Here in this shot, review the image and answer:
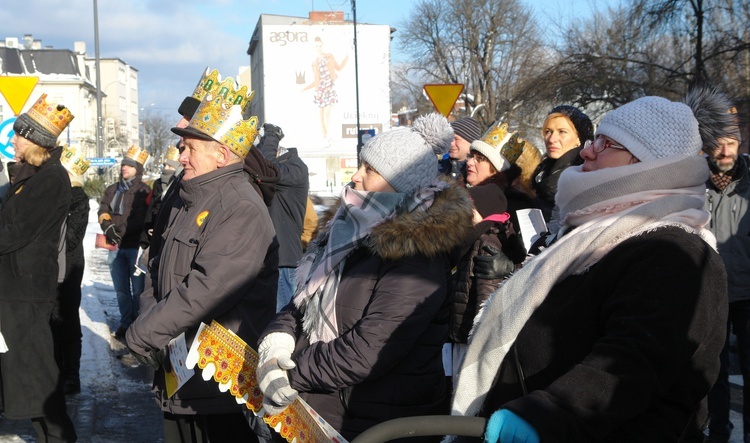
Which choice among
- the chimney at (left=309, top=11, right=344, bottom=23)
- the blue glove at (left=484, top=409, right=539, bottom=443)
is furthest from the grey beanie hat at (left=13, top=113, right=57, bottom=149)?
the chimney at (left=309, top=11, right=344, bottom=23)

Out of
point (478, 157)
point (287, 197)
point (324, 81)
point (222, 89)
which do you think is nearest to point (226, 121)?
point (222, 89)

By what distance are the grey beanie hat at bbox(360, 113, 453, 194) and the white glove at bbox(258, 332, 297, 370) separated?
0.69 metres

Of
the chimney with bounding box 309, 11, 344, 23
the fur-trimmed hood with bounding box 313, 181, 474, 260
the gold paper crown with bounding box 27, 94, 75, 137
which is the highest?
the chimney with bounding box 309, 11, 344, 23

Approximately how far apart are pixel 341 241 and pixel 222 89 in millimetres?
1285

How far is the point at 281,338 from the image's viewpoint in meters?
2.93

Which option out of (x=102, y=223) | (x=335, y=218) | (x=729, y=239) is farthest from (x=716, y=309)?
(x=102, y=223)

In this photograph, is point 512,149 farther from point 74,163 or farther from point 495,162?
point 74,163

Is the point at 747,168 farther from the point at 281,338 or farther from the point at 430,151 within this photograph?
the point at 281,338

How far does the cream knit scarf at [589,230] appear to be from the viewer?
2.08m

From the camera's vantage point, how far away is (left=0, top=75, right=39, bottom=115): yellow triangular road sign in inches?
394

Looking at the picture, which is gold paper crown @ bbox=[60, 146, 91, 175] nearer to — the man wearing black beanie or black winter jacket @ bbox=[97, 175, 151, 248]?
black winter jacket @ bbox=[97, 175, 151, 248]

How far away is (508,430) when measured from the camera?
1.86 m

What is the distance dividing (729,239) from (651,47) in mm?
17365

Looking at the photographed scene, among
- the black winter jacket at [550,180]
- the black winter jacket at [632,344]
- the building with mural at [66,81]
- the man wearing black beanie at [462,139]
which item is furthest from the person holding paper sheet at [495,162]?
the building with mural at [66,81]
